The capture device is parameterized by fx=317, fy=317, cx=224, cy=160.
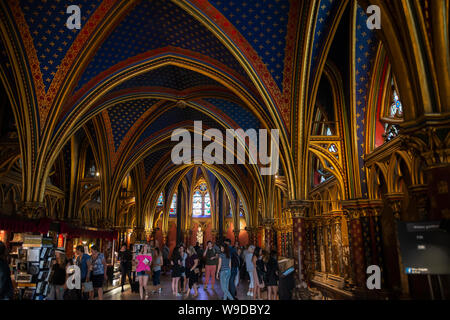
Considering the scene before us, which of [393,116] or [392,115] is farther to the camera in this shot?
[392,115]

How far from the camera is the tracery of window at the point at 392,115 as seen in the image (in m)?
8.73

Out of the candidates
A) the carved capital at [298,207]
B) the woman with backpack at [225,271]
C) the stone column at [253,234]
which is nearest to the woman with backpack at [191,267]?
the woman with backpack at [225,271]

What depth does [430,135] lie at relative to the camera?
13.2 ft

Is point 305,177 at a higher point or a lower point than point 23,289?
higher

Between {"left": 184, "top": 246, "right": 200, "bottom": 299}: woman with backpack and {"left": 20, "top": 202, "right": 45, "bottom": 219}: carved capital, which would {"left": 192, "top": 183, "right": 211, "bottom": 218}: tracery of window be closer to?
{"left": 20, "top": 202, "right": 45, "bottom": 219}: carved capital

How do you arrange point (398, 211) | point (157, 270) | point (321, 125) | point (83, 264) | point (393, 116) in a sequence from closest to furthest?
point (83, 264) → point (398, 211) → point (393, 116) → point (157, 270) → point (321, 125)

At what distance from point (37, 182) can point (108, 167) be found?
5.37 meters

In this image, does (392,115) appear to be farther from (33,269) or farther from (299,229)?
(33,269)

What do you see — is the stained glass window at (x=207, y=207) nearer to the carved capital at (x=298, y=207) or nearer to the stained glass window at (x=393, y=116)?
the carved capital at (x=298, y=207)

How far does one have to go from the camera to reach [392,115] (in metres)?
9.09

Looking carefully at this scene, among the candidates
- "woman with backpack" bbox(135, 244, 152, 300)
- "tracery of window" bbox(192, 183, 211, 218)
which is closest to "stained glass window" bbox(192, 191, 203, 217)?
"tracery of window" bbox(192, 183, 211, 218)

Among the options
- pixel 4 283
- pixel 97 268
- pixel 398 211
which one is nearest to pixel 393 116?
pixel 398 211
